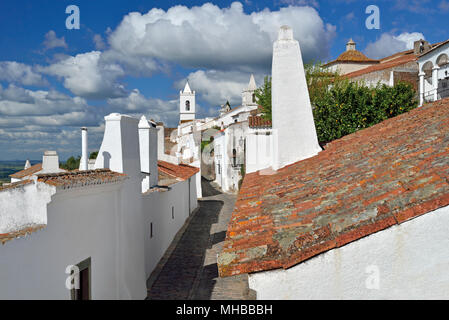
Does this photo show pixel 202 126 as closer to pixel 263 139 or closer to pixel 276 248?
pixel 263 139

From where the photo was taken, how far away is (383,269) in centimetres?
314

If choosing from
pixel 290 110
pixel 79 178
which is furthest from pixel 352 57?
pixel 79 178

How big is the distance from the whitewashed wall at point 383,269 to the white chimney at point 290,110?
5.78 metres

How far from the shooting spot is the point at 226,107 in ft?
246

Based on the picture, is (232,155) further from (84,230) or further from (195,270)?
(84,230)

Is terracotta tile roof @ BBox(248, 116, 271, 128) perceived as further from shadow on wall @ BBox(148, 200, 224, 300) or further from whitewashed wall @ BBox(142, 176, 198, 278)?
shadow on wall @ BBox(148, 200, 224, 300)

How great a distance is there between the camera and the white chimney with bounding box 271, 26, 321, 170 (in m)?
8.98

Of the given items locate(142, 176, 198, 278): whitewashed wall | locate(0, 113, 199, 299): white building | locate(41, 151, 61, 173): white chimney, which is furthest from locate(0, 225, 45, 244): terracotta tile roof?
locate(142, 176, 198, 278): whitewashed wall

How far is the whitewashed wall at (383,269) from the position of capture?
3.09 meters

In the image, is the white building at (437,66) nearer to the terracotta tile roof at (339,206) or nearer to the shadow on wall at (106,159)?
the terracotta tile roof at (339,206)

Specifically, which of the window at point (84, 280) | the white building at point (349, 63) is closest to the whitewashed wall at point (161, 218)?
the window at point (84, 280)

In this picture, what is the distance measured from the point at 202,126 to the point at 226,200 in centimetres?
2905

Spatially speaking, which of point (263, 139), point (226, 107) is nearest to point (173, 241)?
point (263, 139)
